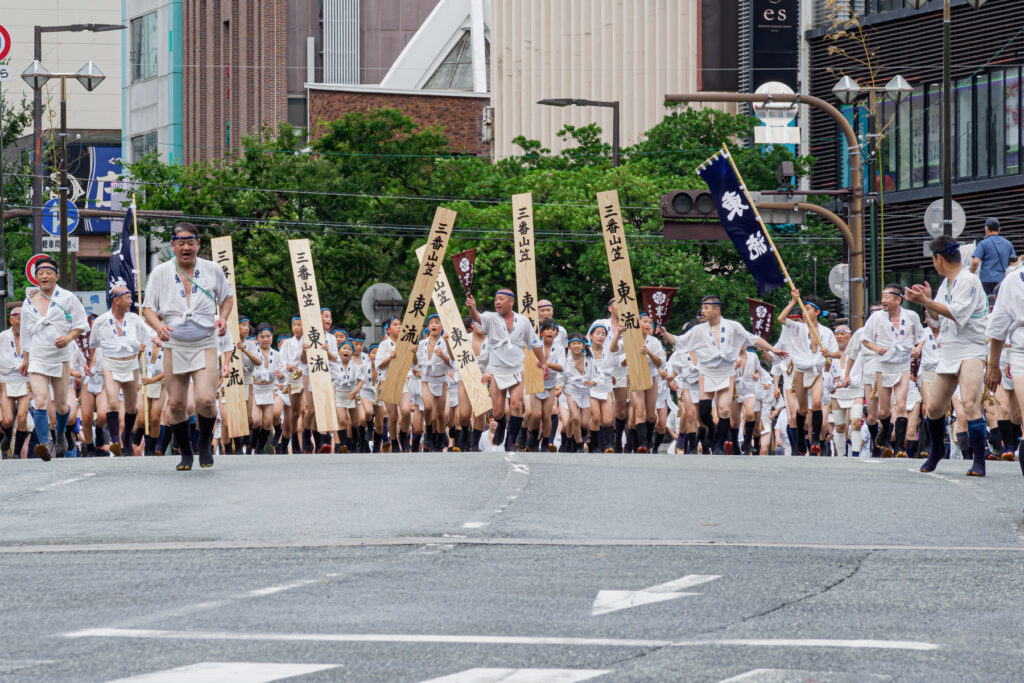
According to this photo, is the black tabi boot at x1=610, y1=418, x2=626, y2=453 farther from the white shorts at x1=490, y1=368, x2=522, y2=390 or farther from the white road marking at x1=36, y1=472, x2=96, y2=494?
the white road marking at x1=36, y1=472, x2=96, y2=494

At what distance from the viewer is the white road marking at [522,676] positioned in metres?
6.21

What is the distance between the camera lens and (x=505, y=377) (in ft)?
71.8

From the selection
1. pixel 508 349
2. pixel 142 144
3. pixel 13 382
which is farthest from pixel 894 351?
pixel 142 144

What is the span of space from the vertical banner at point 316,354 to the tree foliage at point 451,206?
621 inches

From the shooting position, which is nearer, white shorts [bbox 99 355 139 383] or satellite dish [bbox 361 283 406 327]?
white shorts [bbox 99 355 139 383]

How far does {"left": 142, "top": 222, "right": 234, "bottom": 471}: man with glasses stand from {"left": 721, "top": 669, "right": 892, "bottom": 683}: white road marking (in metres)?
8.93

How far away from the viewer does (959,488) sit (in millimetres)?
13992

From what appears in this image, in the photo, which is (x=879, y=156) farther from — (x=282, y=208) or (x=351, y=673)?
(x=351, y=673)

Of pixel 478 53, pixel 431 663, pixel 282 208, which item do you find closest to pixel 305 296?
pixel 431 663

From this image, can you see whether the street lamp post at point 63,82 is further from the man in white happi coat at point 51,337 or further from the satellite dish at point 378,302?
the man in white happi coat at point 51,337

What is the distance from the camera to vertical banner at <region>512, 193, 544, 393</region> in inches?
886

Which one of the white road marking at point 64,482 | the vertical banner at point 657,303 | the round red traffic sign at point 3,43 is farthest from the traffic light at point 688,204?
the round red traffic sign at point 3,43

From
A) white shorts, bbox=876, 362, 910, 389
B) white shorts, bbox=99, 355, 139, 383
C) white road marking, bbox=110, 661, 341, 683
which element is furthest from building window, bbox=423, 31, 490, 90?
white road marking, bbox=110, 661, 341, 683

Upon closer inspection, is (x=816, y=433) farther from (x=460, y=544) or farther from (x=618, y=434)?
(x=460, y=544)
